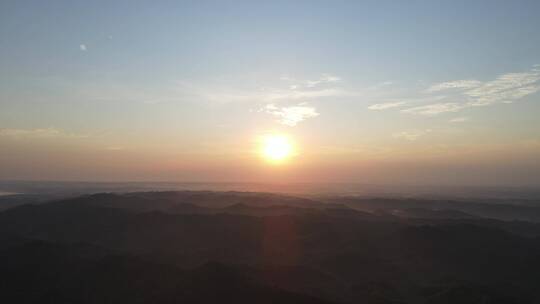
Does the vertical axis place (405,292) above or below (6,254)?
below

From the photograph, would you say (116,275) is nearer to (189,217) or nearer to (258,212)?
(189,217)

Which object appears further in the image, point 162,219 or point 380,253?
point 162,219

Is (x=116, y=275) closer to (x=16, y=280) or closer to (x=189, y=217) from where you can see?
(x=16, y=280)

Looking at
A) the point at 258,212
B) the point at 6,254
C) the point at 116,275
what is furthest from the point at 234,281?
the point at 258,212

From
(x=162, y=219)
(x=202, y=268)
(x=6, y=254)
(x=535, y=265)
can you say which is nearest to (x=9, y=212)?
(x=162, y=219)

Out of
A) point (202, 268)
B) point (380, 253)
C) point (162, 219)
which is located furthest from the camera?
point (162, 219)

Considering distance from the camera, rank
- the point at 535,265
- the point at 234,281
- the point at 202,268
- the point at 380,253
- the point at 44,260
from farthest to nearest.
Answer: the point at 380,253 → the point at 535,265 → the point at 44,260 → the point at 202,268 → the point at 234,281
